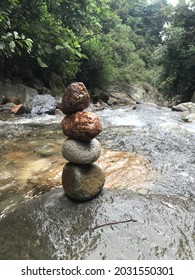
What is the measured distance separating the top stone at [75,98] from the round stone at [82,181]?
0.57 metres

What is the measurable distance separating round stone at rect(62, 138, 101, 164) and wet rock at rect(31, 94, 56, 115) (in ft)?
24.3

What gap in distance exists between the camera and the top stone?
255 centimetres

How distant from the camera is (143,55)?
27125mm

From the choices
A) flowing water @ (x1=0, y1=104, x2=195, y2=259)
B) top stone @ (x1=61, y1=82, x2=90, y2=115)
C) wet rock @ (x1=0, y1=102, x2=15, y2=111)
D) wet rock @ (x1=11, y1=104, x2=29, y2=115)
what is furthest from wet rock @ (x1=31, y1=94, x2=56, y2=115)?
top stone @ (x1=61, y1=82, x2=90, y2=115)

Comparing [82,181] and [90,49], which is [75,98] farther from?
[90,49]

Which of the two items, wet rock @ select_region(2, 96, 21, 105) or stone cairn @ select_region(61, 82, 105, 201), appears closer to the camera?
stone cairn @ select_region(61, 82, 105, 201)

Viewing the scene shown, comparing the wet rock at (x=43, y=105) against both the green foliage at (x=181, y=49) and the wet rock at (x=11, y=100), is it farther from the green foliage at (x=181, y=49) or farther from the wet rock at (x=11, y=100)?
the green foliage at (x=181, y=49)

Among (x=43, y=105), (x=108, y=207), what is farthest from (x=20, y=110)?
(x=108, y=207)

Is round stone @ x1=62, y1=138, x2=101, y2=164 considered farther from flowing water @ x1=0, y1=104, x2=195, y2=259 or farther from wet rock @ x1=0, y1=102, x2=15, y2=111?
wet rock @ x1=0, y1=102, x2=15, y2=111

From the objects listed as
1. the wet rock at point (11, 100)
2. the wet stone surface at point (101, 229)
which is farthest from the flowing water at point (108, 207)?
the wet rock at point (11, 100)

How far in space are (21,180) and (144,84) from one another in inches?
757

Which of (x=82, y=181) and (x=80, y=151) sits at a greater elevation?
(x=80, y=151)

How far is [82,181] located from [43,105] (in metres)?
7.92

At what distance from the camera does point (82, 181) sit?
2553 millimetres
